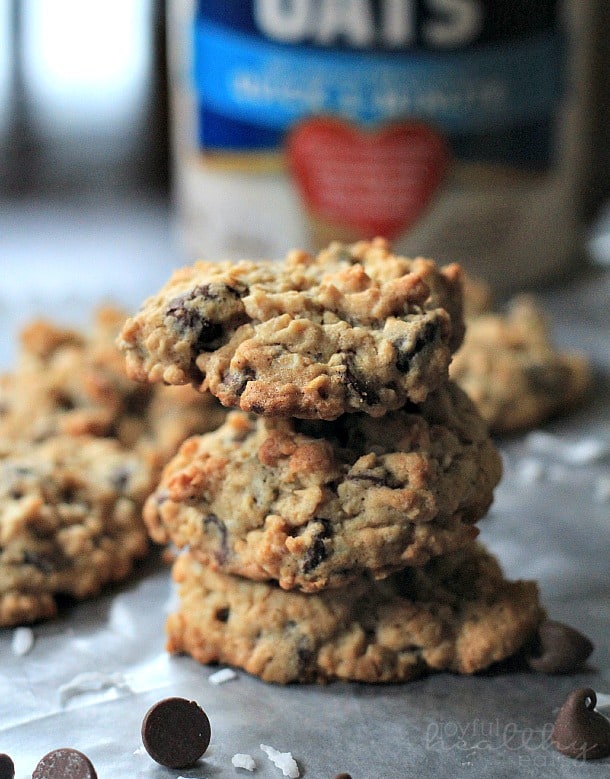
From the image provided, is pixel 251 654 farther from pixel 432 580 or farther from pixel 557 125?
pixel 557 125

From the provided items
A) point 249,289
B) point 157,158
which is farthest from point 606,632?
point 157,158

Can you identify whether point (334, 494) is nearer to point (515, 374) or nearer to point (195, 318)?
point (195, 318)

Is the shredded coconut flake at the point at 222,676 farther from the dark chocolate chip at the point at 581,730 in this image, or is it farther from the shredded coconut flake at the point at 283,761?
the dark chocolate chip at the point at 581,730

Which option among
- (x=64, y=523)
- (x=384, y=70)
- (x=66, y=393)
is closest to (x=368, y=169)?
(x=384, y=70)

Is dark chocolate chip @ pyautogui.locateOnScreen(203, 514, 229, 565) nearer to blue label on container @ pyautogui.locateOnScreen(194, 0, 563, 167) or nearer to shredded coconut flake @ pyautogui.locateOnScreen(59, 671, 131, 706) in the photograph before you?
shredded coconut flake @ pyautogui.locateOnScreen(59, 671, 131, 706)

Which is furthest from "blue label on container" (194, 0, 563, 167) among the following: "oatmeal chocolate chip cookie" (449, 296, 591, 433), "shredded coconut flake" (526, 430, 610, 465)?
"shredded coconut flake" (526, 430, 610, 465)
